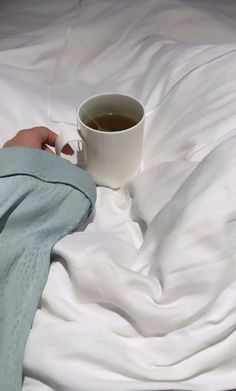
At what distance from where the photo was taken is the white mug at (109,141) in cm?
59

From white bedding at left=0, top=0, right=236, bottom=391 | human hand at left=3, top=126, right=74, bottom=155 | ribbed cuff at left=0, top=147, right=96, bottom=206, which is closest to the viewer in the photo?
white bedding at left=0, top=0, right=236, bottom=391

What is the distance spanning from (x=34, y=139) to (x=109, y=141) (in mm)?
110

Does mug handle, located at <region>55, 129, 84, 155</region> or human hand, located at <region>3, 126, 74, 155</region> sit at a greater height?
mug handle, located at <region>55, 129, 84, 155</region>

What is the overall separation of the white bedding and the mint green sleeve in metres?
0.01

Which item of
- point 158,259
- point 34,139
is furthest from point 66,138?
point 158,259

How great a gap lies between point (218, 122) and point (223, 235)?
20 cm

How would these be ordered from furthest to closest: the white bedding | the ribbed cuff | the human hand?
the human hand → the ribbed cuff → the white bedding

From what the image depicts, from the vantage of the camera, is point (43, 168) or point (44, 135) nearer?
point (43, 168)

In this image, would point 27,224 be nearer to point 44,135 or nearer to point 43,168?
point 43,168

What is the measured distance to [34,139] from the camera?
0.64 metres

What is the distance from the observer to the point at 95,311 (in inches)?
18.0

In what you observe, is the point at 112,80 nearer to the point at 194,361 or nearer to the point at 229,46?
the point at 229,46

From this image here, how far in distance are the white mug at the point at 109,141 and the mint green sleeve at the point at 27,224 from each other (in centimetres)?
5

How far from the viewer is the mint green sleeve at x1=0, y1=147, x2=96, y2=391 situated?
0.44 m
